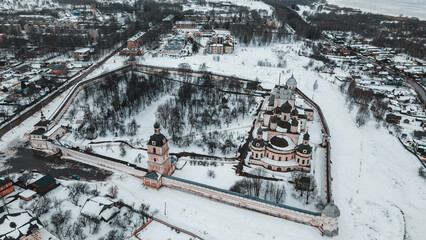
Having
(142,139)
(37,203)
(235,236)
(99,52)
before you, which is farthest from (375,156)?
(99,52)

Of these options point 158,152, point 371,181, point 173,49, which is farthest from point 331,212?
point 173,49

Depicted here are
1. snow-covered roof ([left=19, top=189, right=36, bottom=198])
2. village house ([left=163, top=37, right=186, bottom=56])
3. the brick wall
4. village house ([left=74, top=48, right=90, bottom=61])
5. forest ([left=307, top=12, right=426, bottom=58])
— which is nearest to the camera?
the brick wall

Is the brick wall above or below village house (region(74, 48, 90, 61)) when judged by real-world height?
below

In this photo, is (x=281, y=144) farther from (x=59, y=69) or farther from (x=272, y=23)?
(x=272, y=23)

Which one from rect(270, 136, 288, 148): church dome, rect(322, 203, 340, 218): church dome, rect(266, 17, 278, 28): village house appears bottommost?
rect(322, 203, 340, 218): church dome

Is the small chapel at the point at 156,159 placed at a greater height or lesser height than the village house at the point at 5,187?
greater

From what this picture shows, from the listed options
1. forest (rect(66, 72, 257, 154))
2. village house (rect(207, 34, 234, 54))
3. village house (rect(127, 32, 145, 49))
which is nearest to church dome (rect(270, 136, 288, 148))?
forest (rect(66, 72, 257, 154))

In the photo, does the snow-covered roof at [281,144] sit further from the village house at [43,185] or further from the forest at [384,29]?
the forest at [384,29]

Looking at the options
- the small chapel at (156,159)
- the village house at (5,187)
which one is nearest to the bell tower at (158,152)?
the small chapel at (156,159)

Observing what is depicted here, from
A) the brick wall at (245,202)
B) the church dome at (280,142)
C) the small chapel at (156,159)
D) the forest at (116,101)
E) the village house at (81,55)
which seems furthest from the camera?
the village house at (81,55)

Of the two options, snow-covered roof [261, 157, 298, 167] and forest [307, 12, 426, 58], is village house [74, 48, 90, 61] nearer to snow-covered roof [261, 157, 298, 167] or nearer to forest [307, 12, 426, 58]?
snow-covered roof [261, 157, 298, 167]

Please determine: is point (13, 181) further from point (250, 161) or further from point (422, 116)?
point (422, 116)
